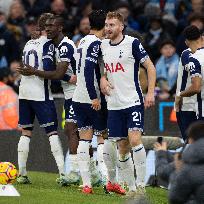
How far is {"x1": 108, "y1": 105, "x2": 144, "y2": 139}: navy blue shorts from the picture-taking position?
14.5 m

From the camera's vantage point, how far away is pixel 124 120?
1470 cm

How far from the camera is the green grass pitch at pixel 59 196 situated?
45.5 ft

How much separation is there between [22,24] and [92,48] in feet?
32.6

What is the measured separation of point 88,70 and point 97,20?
2.57 ft

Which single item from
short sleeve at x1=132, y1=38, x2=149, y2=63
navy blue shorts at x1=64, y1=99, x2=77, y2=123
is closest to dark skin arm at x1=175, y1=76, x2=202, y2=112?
short sleeve at x1=132, y1=38, x2=149, y2=63

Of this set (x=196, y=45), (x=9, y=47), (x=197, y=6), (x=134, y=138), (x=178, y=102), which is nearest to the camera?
(x=134, y=138)

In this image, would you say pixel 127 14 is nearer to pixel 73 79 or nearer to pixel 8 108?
pixel 8 108

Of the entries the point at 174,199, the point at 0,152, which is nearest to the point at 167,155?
the point at 174,199

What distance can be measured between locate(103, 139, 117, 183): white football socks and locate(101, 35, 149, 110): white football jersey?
686 millimetres

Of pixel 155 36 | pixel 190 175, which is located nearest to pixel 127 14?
pixel 155 36

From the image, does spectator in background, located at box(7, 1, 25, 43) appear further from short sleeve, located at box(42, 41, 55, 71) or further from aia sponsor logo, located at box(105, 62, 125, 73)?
aia sponsor logo, located at box(105, 62, 125, 73)

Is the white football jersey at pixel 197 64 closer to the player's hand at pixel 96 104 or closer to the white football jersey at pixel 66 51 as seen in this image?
the player's hand at pixel 96 104

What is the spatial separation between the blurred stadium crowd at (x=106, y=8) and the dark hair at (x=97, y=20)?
627cm

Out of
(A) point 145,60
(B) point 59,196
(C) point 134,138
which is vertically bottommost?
(B) point 59,196
